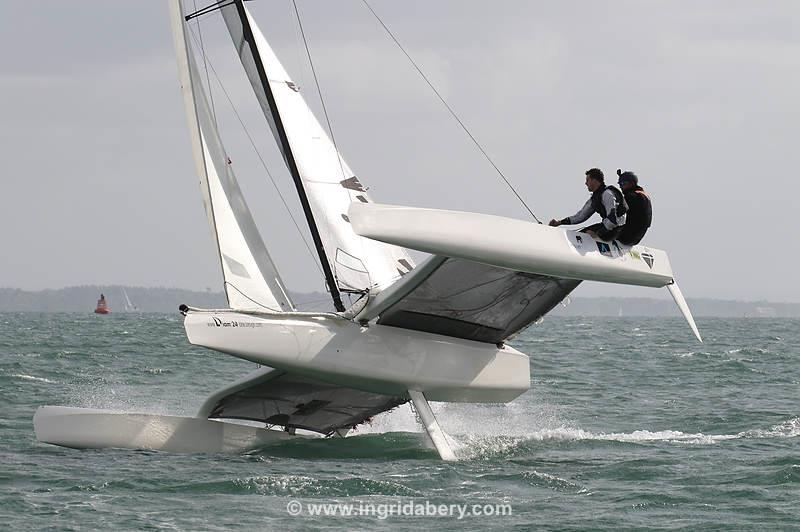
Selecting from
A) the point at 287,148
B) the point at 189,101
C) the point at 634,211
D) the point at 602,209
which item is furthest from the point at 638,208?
the point at 189,101

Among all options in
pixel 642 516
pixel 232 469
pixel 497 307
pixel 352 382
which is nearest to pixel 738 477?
pixel 642 516

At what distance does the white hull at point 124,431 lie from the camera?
808 centimetres

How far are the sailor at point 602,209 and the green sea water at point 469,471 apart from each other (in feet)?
4.87

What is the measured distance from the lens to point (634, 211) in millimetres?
7484

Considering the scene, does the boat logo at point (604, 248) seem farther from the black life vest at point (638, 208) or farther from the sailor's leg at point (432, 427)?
the sailor's leg at point (432, 427)

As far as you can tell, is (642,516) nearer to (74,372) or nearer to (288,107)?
(288,107)

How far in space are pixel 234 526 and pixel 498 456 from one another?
2.65m

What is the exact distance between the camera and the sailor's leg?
7.61 m

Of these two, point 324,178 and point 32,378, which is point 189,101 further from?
point 32,378

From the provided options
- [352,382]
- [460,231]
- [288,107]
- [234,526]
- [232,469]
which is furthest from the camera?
[288,107]

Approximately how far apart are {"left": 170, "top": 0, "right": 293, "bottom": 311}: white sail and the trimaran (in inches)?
0.5

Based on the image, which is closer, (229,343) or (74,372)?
(229,343)

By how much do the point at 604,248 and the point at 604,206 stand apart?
0.91 feet

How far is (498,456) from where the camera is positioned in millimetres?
7785
